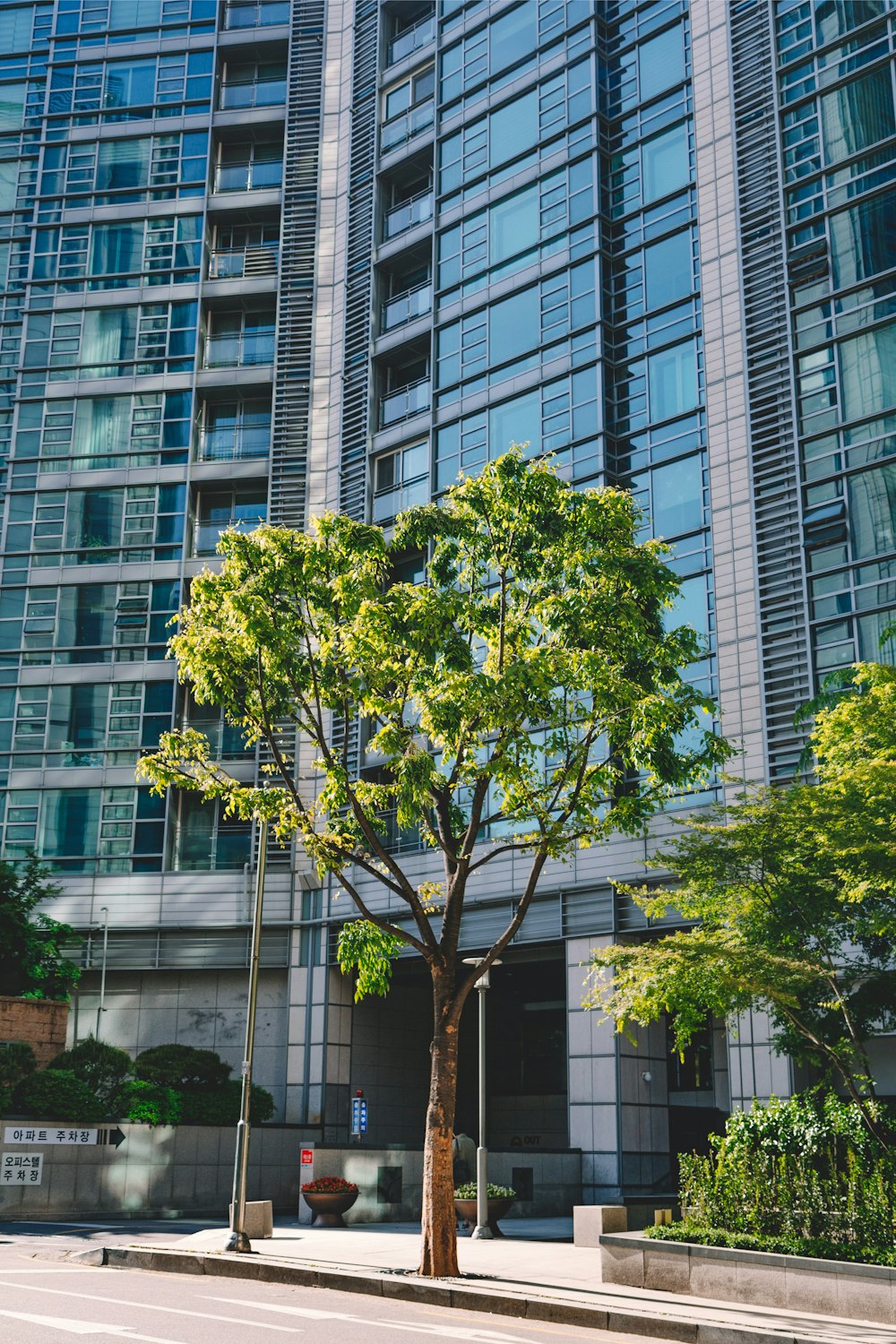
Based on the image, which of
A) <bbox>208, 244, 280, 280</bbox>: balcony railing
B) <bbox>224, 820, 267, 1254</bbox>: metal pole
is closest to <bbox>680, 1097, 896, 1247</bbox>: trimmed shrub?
<bbox>224, 820, 267, 1254</bbox>: metal pole

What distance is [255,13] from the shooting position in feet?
174

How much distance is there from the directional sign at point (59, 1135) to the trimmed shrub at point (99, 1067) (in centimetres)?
72

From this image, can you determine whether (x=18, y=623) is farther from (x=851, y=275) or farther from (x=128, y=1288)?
(x=128, y=1288)

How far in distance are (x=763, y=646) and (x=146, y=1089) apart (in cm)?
1929

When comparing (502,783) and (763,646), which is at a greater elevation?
(763,646)

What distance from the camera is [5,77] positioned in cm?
5559

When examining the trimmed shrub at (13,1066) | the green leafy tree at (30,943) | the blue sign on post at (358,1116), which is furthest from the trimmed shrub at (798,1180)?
the green leafy tree at (30,943)

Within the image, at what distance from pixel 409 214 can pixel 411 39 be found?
23.5 ft

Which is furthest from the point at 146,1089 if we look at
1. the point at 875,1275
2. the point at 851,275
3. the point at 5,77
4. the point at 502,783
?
→ the point at 5,77

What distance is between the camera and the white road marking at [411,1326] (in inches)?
507

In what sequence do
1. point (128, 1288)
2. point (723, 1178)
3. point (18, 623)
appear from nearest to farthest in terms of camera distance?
point (128, 1288)
point (723, 1178)
point (18, 623)

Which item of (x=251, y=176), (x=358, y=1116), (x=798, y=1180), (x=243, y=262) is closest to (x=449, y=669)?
(x=798, y=1180)

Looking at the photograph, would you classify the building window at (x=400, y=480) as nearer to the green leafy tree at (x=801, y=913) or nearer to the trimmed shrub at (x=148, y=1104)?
the trimmed shrub at (x=148, y=1104)

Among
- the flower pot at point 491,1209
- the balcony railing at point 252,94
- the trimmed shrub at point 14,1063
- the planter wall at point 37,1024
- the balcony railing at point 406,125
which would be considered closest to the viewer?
the flower pot at point 491,1209
